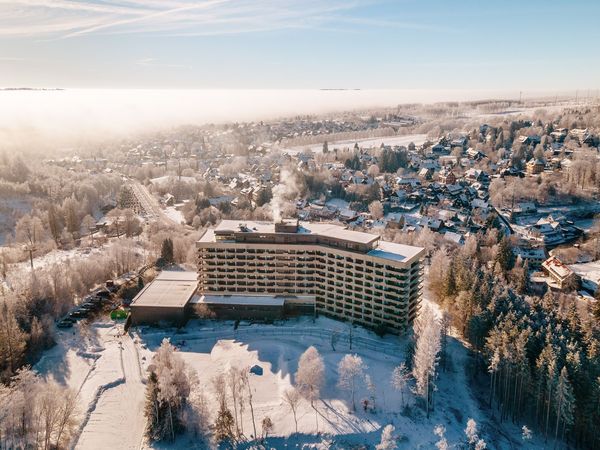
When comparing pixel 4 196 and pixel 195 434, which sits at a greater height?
pixel 4 196

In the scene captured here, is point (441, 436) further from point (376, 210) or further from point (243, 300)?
point (376, 210)

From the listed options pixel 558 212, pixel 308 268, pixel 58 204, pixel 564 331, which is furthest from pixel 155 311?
pixel 558 212

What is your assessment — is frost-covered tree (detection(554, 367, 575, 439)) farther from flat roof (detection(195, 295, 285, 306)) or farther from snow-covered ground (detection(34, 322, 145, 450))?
snow-covered ground (detection(34, 322, 145, 450))

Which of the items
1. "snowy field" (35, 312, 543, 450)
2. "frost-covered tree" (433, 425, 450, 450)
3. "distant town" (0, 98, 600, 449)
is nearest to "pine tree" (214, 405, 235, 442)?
"distant town" (0, 98, 600, 449)

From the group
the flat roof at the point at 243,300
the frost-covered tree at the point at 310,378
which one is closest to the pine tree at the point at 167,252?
the flat roof at the point at 243,300

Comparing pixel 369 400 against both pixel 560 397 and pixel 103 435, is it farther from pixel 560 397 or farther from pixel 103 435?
pixel 103 435

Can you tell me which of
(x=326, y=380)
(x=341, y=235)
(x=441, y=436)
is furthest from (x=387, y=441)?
(x=341, y=235)

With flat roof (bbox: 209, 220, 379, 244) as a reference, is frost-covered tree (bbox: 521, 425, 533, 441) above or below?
below

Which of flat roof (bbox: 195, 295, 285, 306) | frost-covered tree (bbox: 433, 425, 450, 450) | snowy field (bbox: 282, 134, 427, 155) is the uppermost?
snowy field (bbox: 282, 134, 427, 155)
